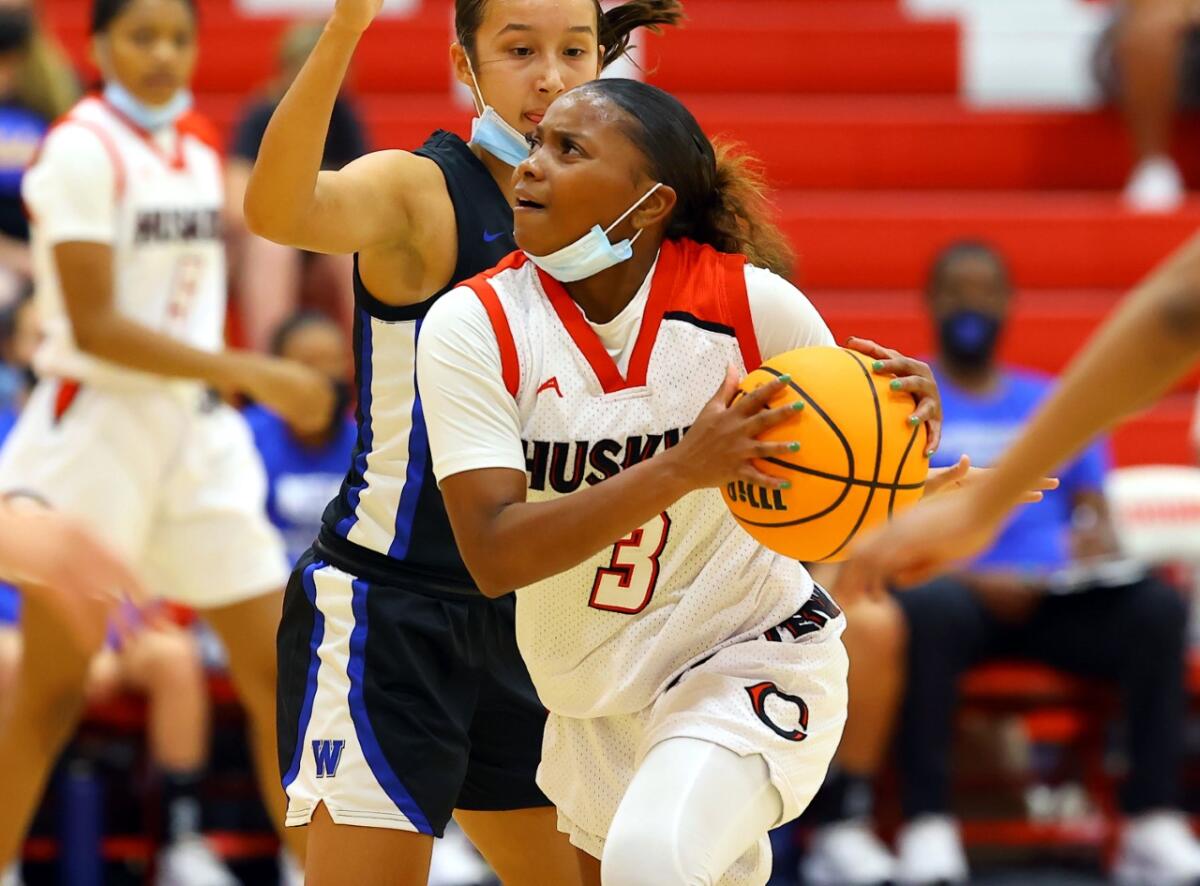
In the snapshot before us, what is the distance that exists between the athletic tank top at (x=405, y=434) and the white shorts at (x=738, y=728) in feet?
1.16

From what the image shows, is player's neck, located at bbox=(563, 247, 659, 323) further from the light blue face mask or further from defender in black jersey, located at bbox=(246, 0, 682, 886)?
the light blue face mask

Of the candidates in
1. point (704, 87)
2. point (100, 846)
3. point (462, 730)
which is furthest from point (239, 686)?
point (704, 87)

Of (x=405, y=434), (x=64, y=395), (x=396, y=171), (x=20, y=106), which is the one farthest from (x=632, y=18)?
(x=20, y=106)

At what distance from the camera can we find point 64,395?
4.95 metres

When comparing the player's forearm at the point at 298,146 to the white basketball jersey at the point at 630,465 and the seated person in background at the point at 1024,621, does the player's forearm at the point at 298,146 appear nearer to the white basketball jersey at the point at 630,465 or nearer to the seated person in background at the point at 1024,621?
the white basketball jersey at the point at 630,465

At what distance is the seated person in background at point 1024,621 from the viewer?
587 centimetres

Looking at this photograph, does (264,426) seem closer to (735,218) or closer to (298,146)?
(298,146)

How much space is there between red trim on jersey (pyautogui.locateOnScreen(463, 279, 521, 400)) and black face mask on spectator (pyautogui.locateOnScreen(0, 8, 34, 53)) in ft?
13.7

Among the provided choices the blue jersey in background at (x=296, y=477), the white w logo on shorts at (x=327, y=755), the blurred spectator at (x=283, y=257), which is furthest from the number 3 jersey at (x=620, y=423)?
the blurred spectator at (x=283, y=257)

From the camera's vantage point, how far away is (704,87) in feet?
30.0

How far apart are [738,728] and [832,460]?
0.43 metres

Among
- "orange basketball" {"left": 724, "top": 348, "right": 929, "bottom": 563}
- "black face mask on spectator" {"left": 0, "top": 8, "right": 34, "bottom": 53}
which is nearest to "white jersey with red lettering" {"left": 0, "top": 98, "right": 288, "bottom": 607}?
"black face mask on spectator" {"left": 0, "top": 8, "right": 34, "bottom": 53}

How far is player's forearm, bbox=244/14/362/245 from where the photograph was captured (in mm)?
3119

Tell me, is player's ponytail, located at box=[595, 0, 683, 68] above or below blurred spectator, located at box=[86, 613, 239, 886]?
above
